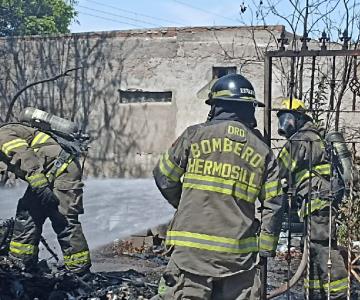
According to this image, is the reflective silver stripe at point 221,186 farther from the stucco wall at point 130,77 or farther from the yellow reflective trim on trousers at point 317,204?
the stucco wall at point 130,77

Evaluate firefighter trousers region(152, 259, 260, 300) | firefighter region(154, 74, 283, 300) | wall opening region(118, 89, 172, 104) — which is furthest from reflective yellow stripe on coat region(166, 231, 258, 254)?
wall opening region(118, 89, 172, 104)

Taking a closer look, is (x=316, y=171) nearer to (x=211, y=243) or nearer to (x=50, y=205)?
(x=211, y=243)

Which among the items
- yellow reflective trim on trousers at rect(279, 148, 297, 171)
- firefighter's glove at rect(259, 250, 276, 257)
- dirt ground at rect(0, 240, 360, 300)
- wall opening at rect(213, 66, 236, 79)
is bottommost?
dirt ground at rect(0, 240, 360, 300)

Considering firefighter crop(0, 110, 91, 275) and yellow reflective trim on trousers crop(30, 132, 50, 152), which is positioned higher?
yellow reflective trim on trousers crop(30, 132, 50, 152)

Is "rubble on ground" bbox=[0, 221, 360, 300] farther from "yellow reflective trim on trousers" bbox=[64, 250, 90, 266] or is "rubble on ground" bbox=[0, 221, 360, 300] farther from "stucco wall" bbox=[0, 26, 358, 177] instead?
"stucco wall" bbox=[0, 26, 358, 177]

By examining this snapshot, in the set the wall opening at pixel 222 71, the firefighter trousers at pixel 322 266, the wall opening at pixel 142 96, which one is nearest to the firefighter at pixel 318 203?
the firefighter trousers at pixel 322 266

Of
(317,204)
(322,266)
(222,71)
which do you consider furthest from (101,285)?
(222,71)

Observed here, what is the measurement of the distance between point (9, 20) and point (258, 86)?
1766 centimetres

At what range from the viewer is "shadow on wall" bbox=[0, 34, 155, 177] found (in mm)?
12062

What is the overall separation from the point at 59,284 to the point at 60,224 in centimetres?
76

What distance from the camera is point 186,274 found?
388 cm

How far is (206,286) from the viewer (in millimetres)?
3857

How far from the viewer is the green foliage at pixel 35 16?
83.9ft

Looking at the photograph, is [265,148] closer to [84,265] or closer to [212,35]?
[84,265]
